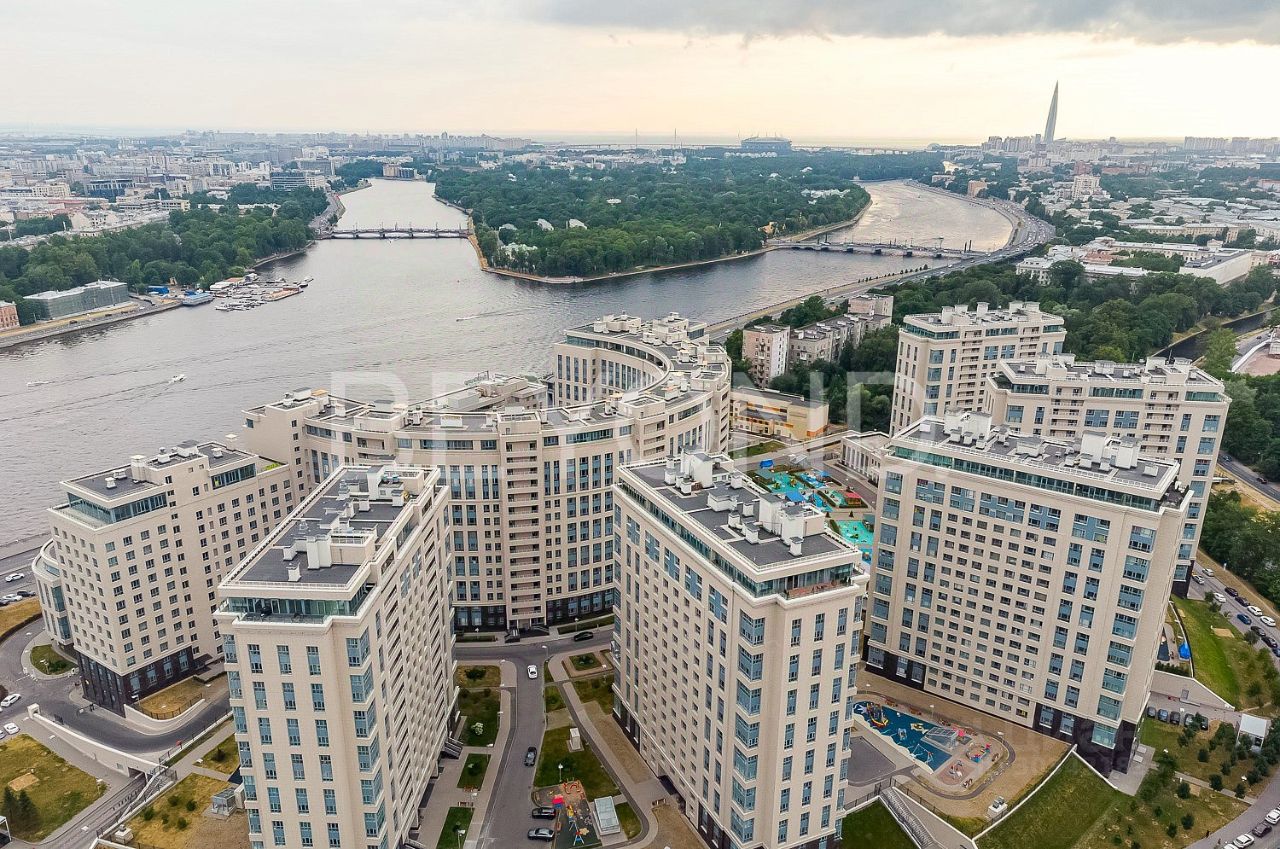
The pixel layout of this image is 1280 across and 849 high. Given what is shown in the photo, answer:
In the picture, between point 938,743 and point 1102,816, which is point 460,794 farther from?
point 1102,816

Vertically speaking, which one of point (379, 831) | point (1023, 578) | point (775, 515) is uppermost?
point (775, 515)

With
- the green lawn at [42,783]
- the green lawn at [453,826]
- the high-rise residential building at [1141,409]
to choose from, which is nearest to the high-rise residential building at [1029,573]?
the high-rise residential building at [1141,409]

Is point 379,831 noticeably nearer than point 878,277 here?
Yes

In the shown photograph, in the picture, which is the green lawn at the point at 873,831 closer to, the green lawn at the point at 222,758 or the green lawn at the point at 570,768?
the green lawn at the point at 570,768

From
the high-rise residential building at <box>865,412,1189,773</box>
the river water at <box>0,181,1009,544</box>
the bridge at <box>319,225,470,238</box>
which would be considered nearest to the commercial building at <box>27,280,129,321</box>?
the river water at <box>0,181,1009,544</box>

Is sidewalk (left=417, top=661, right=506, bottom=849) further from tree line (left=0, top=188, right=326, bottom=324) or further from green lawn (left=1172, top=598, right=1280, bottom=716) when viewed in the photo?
tree line (left=0, top=188, right=326, bottom=324)

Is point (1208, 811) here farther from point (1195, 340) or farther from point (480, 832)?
point (1195, 340)

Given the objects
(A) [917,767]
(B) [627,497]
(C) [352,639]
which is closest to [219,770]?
(C) [352,639]
